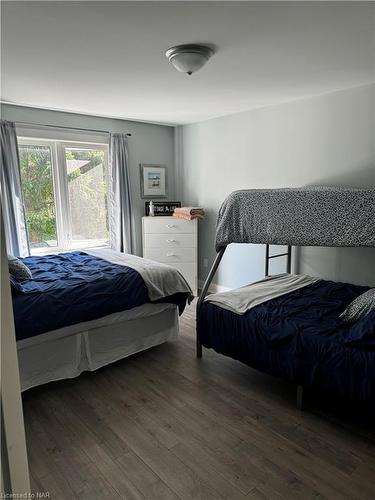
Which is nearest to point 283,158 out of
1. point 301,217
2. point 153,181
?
point 301,217

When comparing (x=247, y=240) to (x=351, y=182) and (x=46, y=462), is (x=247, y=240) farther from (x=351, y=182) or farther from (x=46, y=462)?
(x=46, y=462)

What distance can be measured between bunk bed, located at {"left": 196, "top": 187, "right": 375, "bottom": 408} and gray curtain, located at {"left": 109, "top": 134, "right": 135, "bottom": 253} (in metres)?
1.99

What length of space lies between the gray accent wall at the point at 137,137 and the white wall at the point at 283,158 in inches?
7.7

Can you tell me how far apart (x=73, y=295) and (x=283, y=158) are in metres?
2.61

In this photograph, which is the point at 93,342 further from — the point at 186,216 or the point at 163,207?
the point at 163,207

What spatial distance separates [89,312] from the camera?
99.3 inches

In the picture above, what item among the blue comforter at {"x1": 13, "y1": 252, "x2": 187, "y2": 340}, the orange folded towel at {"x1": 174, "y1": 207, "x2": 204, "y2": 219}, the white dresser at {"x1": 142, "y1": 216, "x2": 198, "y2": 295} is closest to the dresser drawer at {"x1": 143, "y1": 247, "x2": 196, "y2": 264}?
the white dresser at {"x1": 142, "y1": 216, "x2": 198, "y2": 295}

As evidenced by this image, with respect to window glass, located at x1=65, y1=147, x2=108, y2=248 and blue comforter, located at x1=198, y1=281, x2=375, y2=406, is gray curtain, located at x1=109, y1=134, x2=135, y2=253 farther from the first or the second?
blue comforter, located at x1=198, y1=281, x2=375, y2=406

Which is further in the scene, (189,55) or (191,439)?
(189,55)

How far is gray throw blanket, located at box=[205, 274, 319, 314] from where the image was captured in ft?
8.39

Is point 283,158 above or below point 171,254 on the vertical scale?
above

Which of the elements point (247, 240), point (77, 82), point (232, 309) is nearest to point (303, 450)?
point (232, 309)

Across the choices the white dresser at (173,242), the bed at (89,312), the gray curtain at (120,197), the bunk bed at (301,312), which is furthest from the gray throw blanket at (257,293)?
the gray curtain at (120,197)

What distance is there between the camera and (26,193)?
3.82m
